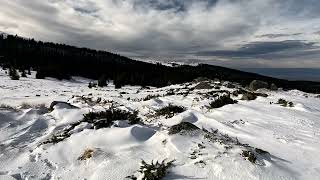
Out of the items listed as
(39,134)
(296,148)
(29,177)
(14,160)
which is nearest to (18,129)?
(39,134)

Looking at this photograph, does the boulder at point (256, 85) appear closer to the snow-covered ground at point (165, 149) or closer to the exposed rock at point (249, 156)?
the snow-covered ground at point (165, 149)

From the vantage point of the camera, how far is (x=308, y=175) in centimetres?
505

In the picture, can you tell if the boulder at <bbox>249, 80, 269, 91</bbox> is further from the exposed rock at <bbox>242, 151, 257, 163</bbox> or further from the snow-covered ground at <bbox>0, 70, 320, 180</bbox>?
the exposed rock at <bbox>242, 151, 257, 163</bbox>

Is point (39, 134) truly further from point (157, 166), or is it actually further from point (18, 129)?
point (157, 166)

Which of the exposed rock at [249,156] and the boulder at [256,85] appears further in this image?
the boulder at [256,85]

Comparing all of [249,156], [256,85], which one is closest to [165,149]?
[249,156]

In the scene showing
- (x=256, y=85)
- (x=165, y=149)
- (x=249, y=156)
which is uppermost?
(x=249, y=156)

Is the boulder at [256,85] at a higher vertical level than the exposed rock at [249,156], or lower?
lower

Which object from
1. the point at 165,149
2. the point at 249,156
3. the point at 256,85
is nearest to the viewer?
the point at 249,156

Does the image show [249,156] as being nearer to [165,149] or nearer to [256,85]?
[165,149]

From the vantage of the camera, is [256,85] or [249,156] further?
[256,85]

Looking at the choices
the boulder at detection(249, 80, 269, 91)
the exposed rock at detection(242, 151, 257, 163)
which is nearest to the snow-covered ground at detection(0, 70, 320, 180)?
the exposed rock at detection(242, 151, 257, 163)

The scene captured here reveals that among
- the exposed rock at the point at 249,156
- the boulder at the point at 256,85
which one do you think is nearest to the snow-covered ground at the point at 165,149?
the exposed rock at the point at 249,156

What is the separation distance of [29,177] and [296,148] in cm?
493
